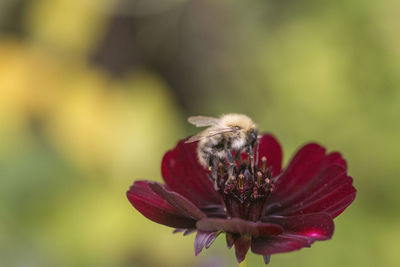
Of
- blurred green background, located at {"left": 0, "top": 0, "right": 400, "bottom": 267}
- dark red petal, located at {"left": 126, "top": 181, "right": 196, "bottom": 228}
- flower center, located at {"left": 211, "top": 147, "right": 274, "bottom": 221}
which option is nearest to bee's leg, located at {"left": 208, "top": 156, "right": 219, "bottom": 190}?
flower center, located at {"left": 211, "top": 147, "right": 274, "bottom": 221}

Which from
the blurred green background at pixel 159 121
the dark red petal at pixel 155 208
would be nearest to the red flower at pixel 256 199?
the dark red petal at pixel 155 208

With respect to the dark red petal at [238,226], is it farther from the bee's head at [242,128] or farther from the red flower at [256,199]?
the bee's head at [242,128]

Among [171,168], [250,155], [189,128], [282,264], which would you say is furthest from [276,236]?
[189,128]

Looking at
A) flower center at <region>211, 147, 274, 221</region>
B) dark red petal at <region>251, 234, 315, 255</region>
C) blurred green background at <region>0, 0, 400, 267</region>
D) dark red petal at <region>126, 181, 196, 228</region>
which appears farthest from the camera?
blurred green background at <region>0, 0, 400, 267</region>

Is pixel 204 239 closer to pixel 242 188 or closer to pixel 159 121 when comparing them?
pixel 242 188

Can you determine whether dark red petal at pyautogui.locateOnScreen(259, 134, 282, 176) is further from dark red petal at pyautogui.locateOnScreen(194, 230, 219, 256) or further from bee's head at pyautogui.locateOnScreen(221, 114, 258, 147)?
dark red petal at pyautogui.locateOnScreen(194, 230, 219, 256)

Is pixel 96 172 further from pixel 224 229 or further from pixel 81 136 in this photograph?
pixel 224 229
